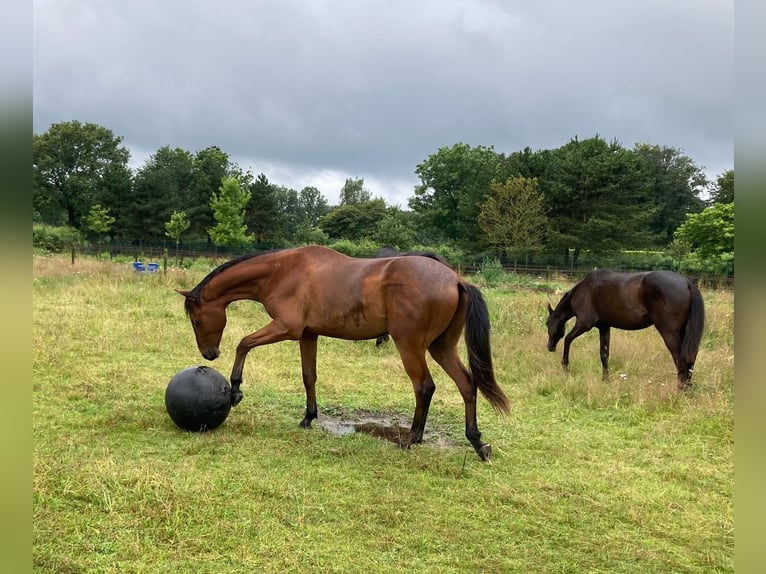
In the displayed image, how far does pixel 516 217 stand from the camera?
35750mm

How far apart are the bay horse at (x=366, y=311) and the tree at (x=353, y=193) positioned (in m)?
79.1

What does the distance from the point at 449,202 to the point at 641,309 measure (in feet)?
151

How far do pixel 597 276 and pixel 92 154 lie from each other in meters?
53.4

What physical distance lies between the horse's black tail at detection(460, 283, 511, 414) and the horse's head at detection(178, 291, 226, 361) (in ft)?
9.17

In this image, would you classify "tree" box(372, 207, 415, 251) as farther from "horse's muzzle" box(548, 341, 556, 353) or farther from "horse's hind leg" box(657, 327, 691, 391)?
"horse's hind leg" box(657, 327, 691, 391)

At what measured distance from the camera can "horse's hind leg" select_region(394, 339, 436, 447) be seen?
5340 mm

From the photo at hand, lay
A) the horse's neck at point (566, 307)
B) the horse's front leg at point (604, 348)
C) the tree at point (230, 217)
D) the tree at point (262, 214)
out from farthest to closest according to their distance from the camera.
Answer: the tree at point (262, 214)
the tree at point (230, 217)
the horse's neck at point (566, 307)
the horse's front leg at point (604, 348)

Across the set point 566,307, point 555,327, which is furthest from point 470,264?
point 566,307

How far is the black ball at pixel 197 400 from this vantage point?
529 centimetres

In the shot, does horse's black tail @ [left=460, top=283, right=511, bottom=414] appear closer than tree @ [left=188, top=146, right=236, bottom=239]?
Yes

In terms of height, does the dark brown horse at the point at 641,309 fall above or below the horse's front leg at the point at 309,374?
above

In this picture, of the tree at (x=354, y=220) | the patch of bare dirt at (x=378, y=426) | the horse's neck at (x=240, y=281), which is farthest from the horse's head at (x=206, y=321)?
the tree at (x=354, y=220)

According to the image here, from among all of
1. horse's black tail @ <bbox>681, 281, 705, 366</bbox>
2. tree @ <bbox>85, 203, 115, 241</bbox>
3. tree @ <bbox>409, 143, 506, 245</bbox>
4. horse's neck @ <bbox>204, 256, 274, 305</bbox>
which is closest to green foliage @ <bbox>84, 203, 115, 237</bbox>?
tree @ <bbox>85, 203, 115, 241</bbox>

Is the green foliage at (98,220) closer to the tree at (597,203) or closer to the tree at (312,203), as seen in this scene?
the tree at (597,203)
